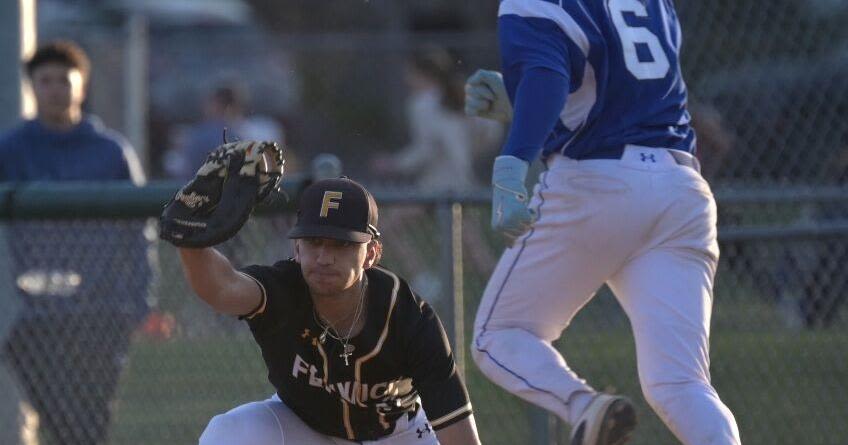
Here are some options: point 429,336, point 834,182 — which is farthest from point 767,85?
point 429,336

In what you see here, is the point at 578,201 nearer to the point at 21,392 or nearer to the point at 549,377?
the point at 549,377

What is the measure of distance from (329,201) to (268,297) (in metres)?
0.30

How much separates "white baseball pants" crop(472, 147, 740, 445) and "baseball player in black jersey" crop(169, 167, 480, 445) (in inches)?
11.0

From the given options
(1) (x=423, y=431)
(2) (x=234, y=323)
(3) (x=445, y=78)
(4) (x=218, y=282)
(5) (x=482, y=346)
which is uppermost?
(4) (x=218, y=282)

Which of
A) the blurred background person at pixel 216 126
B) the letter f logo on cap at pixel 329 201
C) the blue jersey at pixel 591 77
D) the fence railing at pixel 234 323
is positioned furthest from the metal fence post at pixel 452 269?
the blurred background person at pixel 216 126

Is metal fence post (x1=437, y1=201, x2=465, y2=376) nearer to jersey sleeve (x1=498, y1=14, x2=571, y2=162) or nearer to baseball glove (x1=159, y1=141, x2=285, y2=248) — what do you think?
jersey sleeve (x1=498, y1=14, x2=571, y2=162)

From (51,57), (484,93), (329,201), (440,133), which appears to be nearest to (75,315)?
(51,57)

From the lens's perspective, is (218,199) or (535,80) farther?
(535,80)

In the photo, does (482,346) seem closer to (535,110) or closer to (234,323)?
(535,110)

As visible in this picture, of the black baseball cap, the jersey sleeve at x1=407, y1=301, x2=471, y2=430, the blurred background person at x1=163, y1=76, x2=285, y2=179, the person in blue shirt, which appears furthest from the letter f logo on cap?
the blurred background person at x1=163, y1=76, x2=285, y2=179

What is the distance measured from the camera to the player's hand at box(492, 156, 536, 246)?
420cm

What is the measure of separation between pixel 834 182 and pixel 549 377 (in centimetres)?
413

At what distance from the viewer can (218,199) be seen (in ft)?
11.9

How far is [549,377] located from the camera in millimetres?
4480
